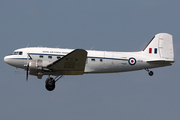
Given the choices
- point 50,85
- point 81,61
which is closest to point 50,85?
point 50,85

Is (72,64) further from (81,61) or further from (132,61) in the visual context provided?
(132,61)

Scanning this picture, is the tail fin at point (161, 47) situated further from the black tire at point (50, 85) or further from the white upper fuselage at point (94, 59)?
the black tire at point (50, 85)

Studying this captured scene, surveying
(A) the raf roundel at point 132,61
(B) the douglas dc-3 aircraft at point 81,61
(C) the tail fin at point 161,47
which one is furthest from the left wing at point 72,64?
(C) the tail fin at point 161,47

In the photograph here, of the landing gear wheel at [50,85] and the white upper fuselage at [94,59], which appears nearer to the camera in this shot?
the landing gear wheel at [50,85]

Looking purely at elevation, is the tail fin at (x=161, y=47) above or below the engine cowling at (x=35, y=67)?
Result: above

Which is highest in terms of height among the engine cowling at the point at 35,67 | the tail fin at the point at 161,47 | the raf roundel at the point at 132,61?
the tail fin at the point at 161,47

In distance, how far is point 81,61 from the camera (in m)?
19.7

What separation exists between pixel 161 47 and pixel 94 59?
5572 millimetres

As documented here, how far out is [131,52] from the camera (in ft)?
75.4

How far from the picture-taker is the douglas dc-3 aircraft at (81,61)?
20578mm

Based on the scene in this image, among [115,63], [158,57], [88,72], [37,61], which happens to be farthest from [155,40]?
[37,61]

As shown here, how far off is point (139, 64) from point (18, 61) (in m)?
8.67

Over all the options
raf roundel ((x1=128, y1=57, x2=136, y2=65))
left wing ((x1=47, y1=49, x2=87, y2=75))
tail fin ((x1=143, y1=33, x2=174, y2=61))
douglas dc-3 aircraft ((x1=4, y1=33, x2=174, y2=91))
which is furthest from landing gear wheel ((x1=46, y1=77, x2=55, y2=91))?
tail fin ((x1=143, y1=33, x2=174, y2=61))

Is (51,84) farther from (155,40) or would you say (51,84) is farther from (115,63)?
(155,40)
